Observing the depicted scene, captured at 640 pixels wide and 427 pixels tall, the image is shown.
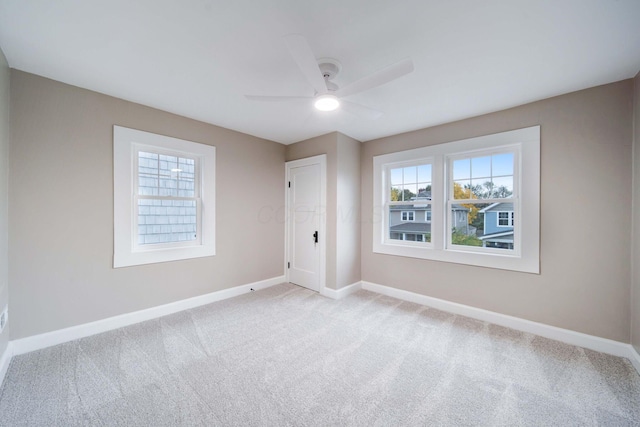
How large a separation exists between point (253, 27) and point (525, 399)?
10.2ft

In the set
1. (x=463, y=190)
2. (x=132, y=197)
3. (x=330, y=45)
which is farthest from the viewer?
(x=463, y=190)

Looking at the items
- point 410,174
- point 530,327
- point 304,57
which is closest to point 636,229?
point 530,327

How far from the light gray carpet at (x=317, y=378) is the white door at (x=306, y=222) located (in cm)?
125

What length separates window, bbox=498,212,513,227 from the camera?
2836 millimetres

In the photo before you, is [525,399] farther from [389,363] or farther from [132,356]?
[132,356]

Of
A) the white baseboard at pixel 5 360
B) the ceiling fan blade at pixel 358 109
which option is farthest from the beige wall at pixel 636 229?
the white baseboard at pixel 5 360

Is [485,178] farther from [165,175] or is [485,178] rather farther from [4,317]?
[4,317]

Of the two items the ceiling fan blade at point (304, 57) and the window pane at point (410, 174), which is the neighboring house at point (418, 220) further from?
the ceiling fan blade at point (304, 57)

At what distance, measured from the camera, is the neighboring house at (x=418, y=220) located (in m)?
3.20

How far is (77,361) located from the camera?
204 cm

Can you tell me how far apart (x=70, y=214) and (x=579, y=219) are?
4.91 m

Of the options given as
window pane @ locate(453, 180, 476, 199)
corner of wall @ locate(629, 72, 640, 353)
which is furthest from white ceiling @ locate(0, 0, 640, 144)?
window pane @ locate(453, 180, 476, 199)

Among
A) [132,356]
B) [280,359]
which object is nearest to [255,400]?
[280,359]

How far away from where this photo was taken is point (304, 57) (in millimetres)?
1498
